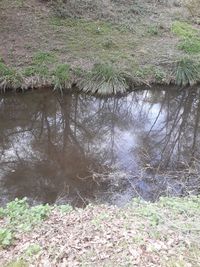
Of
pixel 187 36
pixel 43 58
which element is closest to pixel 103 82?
pixel 43 58

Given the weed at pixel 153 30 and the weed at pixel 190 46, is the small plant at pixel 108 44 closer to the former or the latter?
the weed at pixel 153 30

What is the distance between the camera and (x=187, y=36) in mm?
14922

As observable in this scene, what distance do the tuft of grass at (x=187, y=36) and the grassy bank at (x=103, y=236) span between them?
953 cm

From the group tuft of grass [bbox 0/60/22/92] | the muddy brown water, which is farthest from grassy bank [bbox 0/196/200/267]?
tuft of grass [bbox 0/60/22/92]

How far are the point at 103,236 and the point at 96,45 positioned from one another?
980cm

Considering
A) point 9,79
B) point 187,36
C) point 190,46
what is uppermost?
point 187,36

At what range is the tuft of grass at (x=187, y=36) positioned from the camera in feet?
45.7

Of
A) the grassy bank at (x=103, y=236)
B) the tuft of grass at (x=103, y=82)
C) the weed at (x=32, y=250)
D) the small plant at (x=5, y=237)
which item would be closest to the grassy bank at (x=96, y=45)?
the tuft of grass at (x=103, y=82)

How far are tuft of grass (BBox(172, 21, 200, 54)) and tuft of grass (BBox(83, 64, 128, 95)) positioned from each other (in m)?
3.45

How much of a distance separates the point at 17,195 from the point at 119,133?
353 centimetres

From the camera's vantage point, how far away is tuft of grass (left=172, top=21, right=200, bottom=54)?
13.9 metres

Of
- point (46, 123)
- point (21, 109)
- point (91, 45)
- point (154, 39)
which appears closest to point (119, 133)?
point (46, 123)

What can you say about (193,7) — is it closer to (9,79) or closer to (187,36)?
(187,36)

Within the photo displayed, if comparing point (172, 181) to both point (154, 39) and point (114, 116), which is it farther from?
point (154, 39)
